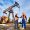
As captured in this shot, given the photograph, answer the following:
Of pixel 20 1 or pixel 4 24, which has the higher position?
pixel 20 1

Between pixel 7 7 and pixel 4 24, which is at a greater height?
pixel 7 7

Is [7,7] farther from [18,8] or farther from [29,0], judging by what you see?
[29,0]

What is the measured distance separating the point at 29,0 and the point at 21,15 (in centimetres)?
21

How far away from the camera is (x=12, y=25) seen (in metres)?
1.01

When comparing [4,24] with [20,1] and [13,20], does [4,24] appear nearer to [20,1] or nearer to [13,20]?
[13,20]

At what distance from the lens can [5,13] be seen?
1030 mm

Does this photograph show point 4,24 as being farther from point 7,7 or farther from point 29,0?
point 29,0

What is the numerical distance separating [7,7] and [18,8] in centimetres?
13

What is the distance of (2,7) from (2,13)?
0.07 meters

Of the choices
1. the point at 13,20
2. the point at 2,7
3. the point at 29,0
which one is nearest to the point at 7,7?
the point at 2,7

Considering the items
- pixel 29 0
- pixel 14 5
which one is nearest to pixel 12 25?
pixel 14 5

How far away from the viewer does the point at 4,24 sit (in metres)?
1.01

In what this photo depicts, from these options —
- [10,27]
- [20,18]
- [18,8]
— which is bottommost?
[10,27]

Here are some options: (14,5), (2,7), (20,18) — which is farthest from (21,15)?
(2,7)
